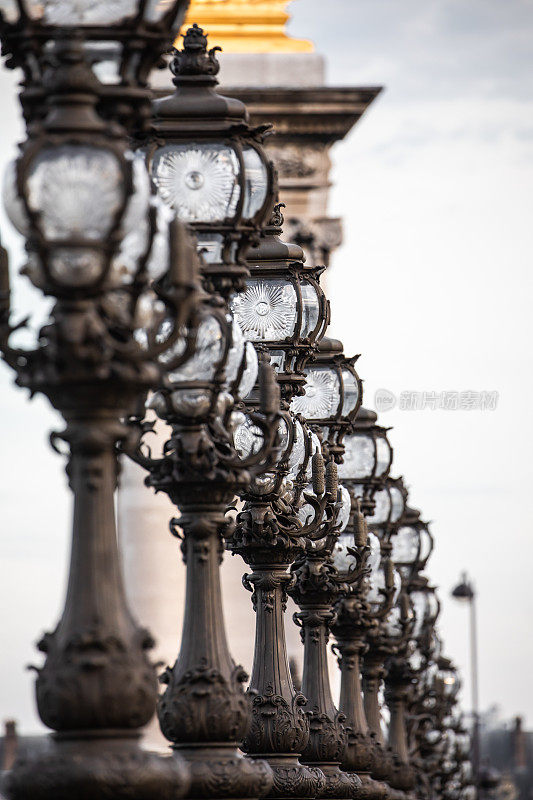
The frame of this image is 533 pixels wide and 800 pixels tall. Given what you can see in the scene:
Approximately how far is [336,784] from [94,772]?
25.6ft

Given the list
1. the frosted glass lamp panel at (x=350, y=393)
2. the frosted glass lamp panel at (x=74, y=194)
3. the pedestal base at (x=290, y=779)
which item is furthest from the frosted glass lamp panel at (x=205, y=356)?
the frosted glass lamp panel at (x=350, y=393)

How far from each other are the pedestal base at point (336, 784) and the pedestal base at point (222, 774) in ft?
15.0

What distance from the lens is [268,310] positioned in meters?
13.8

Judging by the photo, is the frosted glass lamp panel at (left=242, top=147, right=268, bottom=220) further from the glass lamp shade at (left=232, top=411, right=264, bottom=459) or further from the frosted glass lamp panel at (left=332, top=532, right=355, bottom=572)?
the frosted glass lamp panel at (left=332, top=532, right=355, bottom=572)

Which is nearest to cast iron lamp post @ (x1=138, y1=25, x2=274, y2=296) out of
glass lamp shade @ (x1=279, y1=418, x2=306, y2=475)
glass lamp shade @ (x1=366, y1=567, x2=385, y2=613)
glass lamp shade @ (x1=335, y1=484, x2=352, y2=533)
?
glass lamp shade @ (x1=279, y1=418, x2=306, y2=475)

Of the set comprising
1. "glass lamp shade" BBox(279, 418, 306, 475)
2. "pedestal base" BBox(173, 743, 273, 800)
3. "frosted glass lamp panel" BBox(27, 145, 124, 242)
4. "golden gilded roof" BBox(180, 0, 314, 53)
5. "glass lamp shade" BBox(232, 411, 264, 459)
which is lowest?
"pedestal base" BBox(173, 743, 273, 800)

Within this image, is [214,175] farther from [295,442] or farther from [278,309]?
[295,442]

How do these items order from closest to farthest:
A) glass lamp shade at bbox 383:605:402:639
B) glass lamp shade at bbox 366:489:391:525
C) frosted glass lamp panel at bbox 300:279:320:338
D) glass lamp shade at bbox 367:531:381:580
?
frosted glass lamp panel at bbox 300:279:320:338 < glass lamp shade at bbox 367:531:381:580 < glass lamp shade at bbox 366:489:391:525 < glass lamp shade at bbox 383:605:402:639

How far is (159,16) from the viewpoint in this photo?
27.8 feet

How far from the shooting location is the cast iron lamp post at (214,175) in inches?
431

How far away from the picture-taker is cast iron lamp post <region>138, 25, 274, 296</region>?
35.9 feet

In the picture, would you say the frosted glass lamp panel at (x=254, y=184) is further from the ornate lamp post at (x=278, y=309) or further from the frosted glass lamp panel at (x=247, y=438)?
the ornate lamp post at (x=278, y=309)

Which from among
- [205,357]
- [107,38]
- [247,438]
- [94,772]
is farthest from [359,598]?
[94,772]

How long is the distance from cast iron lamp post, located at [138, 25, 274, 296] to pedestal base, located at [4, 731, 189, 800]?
342cm
